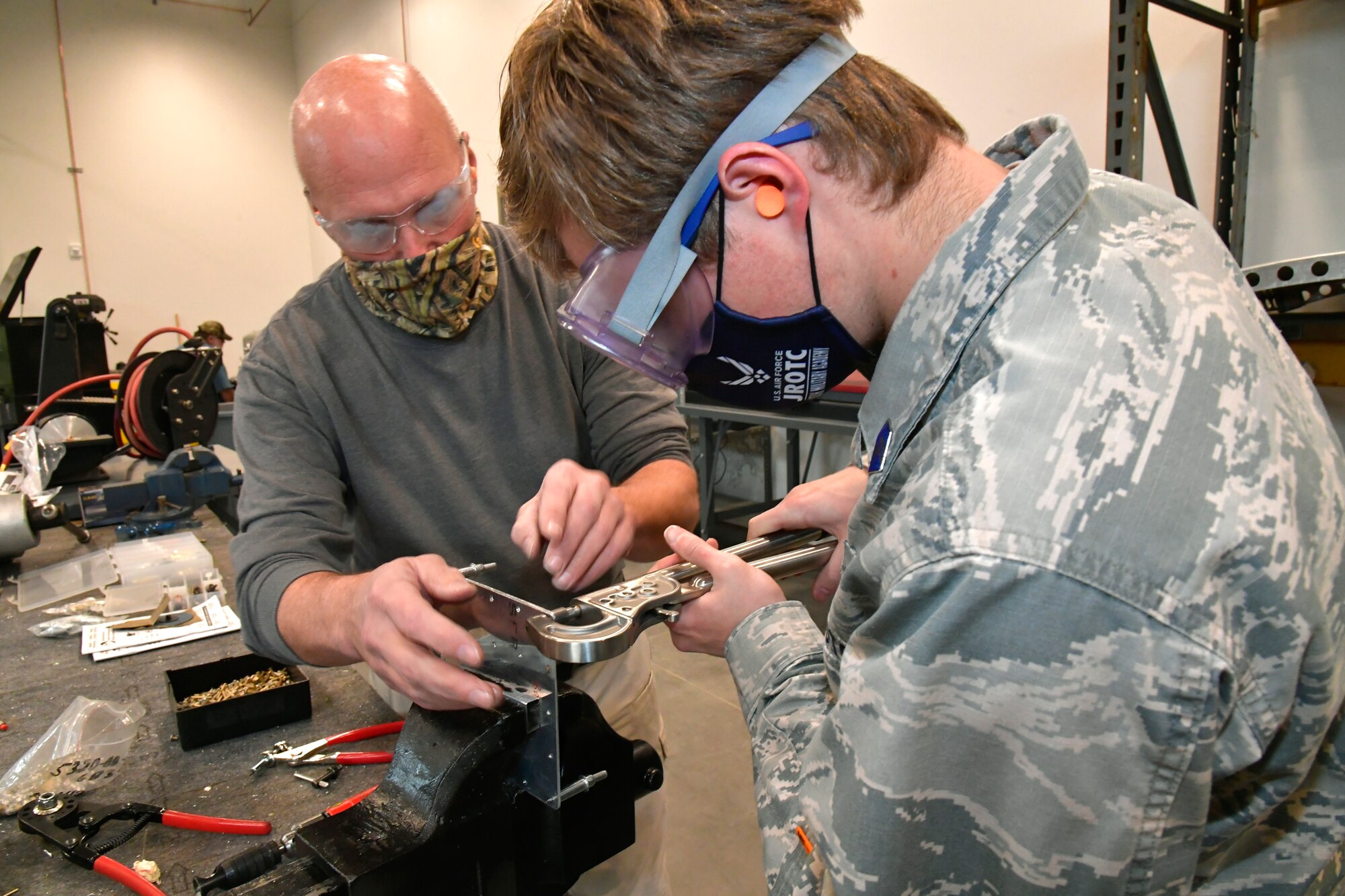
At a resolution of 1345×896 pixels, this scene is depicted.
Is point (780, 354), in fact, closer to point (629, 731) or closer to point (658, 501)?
point (658, 501)

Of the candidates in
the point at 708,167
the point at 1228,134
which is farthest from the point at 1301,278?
the point at 708,167

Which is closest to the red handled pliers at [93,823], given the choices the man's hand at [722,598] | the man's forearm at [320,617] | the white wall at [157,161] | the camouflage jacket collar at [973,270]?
the man's forearm at [320,617]

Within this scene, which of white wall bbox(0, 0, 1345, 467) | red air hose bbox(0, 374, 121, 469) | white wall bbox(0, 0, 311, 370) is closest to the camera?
red air hose bbox(0, 374, 121, 469)

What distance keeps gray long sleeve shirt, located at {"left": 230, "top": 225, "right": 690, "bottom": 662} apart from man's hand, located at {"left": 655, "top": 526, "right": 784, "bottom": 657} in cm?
60

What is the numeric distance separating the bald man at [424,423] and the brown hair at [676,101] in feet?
1.49

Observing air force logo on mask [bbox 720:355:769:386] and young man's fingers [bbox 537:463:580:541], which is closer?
air force logo on mask [bbox 720:355:769:386]

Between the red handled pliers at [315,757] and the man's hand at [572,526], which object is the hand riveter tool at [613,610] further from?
the red handled pliers at [315,757]

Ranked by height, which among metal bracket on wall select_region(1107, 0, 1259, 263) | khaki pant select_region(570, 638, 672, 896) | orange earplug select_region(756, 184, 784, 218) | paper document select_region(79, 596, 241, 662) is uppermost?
metal bracket on wall select_region(1107, 0, 1259, 263)

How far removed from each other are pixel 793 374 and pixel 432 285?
75 cm

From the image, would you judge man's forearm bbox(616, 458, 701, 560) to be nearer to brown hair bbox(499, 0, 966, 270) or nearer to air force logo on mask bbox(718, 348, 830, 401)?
air force logo on mask bbox(718, 348, 830, 401)

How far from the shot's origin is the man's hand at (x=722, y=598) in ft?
2.81

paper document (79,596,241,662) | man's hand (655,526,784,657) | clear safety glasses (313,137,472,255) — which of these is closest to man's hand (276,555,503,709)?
man's hand (655,526,784,657)

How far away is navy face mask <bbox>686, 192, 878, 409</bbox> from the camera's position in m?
0.74

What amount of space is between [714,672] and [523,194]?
274cm
